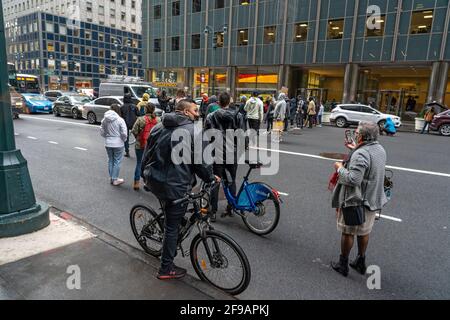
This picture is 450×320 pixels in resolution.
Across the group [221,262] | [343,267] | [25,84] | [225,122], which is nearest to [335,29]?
[225,122]

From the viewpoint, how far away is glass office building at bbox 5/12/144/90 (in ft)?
229

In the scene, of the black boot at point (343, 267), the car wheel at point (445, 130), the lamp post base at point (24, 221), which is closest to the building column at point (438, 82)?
the car wheel at point (445, 130)

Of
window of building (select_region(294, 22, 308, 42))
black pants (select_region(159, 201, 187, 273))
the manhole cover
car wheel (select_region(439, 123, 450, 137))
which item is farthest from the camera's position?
window of building (select_region(294, 22, 308, 42))

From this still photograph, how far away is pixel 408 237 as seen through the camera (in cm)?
466

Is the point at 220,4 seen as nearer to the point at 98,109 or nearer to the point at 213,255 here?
the point at 98,109

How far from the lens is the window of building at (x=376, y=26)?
26638 mm

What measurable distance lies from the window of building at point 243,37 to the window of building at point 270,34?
231cm

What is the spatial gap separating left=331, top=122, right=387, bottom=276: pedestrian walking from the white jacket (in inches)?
358

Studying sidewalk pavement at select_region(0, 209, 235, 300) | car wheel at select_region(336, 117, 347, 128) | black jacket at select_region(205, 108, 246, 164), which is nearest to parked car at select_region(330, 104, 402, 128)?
car wheel at select_region(336, 117, 347, 128)

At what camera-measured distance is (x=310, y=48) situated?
29.9 metres

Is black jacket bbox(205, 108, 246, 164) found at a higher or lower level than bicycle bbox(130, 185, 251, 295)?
higher

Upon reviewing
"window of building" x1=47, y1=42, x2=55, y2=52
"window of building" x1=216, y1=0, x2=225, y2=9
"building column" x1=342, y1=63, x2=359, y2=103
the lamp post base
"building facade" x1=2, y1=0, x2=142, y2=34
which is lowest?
the lamp post base

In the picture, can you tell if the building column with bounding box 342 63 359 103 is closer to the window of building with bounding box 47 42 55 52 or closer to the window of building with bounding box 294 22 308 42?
the window of building with bounding box 294 22 308 42

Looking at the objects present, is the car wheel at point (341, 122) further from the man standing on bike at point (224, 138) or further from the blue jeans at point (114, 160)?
the man standing on bike at point (224, 138)
